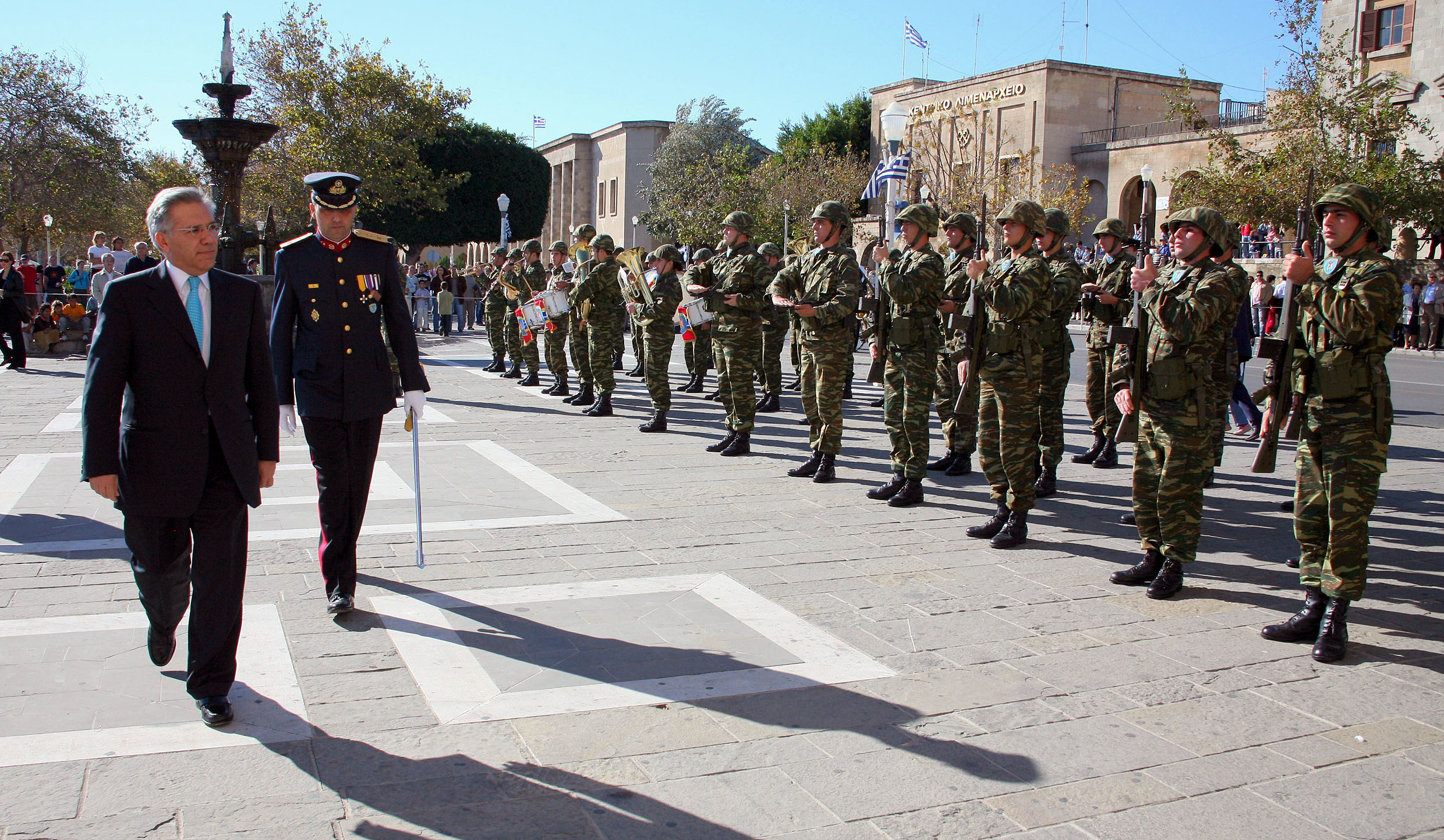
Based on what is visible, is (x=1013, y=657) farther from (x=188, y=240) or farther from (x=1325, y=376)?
(x=188, y=240)

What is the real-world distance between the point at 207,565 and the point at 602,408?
355 inches

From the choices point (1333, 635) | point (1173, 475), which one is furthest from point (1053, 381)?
point (1333, 635)

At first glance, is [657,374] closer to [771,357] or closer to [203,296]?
[771,357]

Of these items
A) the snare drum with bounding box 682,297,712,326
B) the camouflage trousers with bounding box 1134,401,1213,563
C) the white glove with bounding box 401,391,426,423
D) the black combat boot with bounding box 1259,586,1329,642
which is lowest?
the black combat boot with bounding box 1259,586,1329,642

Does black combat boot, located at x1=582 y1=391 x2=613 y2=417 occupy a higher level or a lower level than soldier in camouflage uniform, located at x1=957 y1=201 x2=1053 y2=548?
lower

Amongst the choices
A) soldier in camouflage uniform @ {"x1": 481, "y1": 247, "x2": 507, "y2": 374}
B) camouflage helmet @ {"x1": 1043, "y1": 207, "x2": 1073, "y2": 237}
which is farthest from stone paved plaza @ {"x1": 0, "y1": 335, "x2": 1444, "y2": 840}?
soldier in camouflage uniform @ {"x1": 481, "y1": 247, "x2": 507, "y2": 374}

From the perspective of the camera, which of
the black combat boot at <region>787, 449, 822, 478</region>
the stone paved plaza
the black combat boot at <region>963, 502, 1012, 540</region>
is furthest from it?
the black combat boot at <region>787, 449, 822, 478</region>

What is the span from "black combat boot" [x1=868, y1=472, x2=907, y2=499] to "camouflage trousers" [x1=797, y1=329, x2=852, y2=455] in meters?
0.67

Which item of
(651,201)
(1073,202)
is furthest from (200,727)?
(651,201)

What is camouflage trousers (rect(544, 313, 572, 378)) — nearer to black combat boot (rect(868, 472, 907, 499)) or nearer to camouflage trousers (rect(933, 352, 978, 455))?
camouflage trousers (rect(933, 352, 978, 455))

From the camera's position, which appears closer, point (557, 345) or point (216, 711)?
point (216, 711)

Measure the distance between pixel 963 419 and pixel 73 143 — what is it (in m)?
39.2

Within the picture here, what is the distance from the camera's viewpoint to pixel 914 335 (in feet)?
25.6

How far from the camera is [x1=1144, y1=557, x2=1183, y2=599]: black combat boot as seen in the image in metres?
5.69
